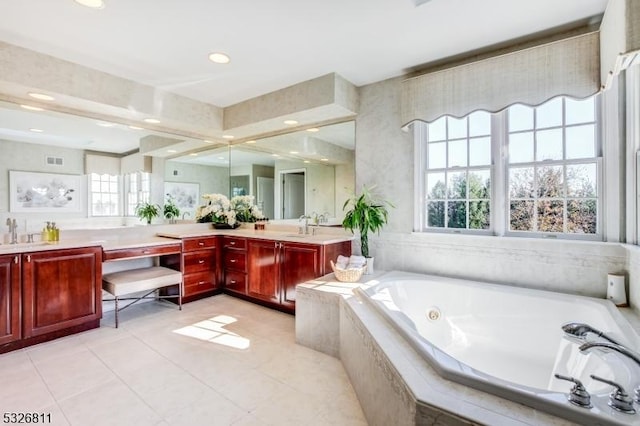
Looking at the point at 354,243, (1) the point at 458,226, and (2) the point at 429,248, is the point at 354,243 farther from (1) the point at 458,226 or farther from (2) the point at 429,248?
(1) the point at 458,226

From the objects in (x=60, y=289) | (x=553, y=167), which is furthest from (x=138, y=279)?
(x=553, y=167)

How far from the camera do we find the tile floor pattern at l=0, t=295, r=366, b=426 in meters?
1.81

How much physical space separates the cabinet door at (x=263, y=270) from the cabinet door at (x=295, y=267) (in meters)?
0.10

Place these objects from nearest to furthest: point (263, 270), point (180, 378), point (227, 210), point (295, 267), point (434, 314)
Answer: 1. point (180, 378)
2. point (434, 314)
3. point (295, 267)
4. point (263, 270)
5. point (227, 210)

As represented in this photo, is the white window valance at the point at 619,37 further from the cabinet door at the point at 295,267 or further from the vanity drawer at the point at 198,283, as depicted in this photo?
the vanity drawer at the point at 198,283

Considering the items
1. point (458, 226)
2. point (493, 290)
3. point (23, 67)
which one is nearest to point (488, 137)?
point (458, 226)

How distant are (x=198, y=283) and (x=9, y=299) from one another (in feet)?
5.56

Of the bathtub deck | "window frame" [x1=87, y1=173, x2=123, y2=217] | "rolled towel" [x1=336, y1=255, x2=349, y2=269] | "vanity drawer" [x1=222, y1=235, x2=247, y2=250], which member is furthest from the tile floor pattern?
"window frame" [x1=87, y1=173, x2=123, y2=217]

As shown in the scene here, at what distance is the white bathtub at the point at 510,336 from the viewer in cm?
117

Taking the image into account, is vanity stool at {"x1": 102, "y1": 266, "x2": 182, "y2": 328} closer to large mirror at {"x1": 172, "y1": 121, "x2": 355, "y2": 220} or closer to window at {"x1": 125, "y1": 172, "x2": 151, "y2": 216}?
window at {"x1": 125, "y1": 172, "x2": 151, "y2": 216}

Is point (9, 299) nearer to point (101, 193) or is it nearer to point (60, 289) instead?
point (60, 289)

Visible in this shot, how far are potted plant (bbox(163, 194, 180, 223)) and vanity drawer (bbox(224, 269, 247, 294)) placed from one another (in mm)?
1020

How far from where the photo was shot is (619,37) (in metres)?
1.70

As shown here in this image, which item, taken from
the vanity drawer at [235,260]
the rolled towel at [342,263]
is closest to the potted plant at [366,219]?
the rolled towel at [342,263]
